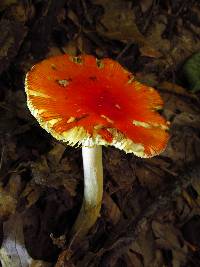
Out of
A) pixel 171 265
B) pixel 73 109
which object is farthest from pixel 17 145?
pixel 171 265

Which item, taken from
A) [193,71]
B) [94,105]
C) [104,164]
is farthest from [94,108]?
[193,71]

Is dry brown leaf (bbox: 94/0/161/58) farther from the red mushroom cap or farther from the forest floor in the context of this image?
the red mushroom cap

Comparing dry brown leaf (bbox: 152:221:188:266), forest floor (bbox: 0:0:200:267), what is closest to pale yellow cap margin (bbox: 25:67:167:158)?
forest floor (bbox: 0:0:200:267)

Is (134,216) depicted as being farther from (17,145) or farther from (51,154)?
(17,145)

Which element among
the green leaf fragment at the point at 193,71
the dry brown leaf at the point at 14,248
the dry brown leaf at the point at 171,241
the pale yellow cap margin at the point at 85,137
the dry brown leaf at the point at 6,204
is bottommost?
the dry brown leaf at the point at 171,241

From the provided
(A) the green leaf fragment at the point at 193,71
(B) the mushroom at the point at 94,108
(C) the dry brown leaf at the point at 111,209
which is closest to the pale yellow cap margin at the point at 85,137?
(B) the mushroom at the point at 94,108

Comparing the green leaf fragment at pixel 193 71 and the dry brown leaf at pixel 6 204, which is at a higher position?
the green leaf fragment at pixel 193 71

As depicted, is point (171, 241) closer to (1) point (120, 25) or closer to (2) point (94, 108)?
(2) point (94, 108)

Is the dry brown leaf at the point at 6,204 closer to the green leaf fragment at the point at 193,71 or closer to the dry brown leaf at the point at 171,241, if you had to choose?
the dry brown leaf at the point at 171,241
